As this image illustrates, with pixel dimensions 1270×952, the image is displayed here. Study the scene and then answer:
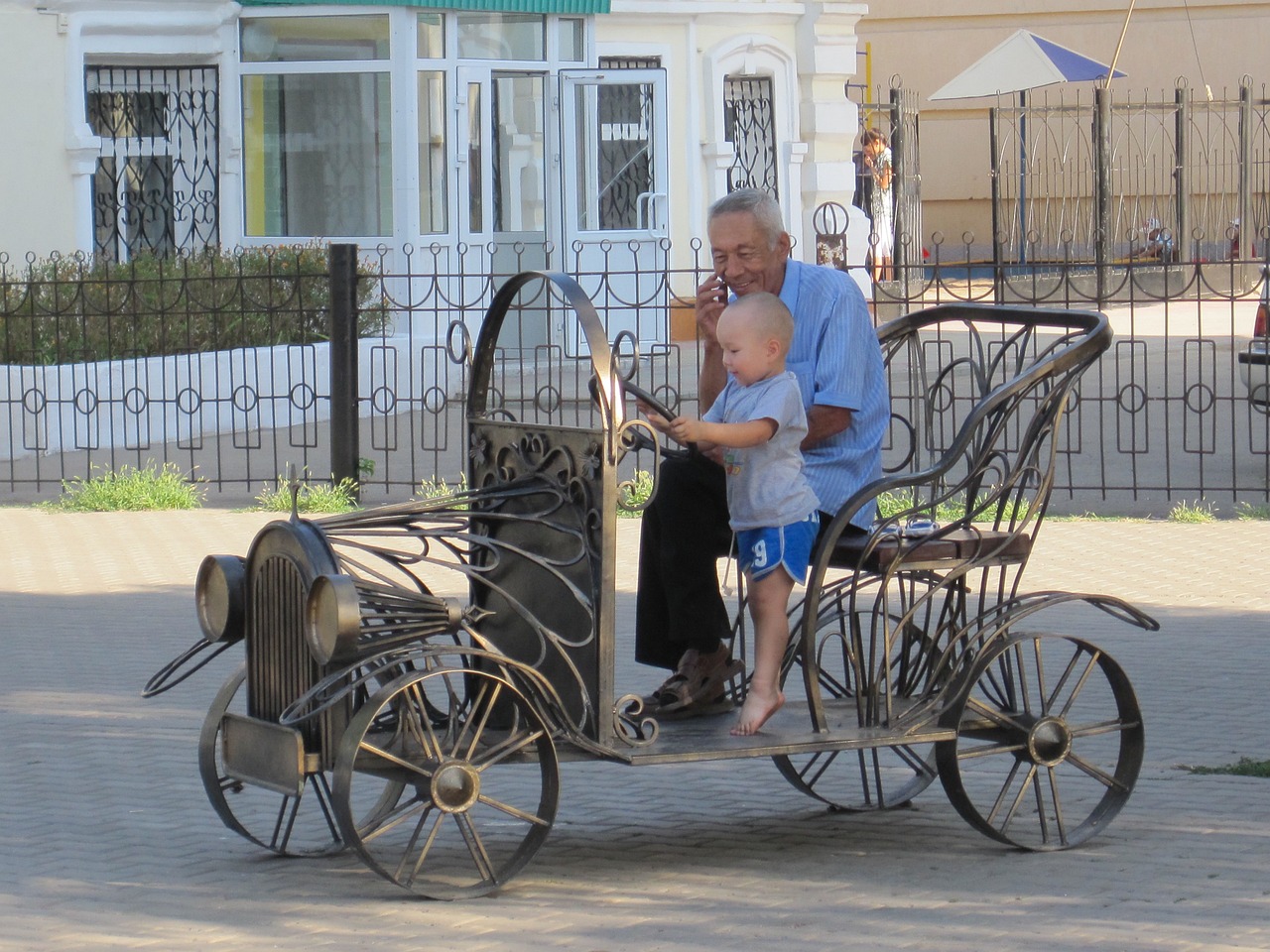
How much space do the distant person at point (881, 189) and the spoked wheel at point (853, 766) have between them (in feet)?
59.5

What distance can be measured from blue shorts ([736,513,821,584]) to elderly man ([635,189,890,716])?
12cm

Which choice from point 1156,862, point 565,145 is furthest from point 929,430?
point 565,145

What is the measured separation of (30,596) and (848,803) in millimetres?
4790

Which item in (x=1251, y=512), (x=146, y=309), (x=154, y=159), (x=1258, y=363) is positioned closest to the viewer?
(x=1251, y=512)

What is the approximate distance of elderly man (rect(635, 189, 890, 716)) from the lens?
4.90m

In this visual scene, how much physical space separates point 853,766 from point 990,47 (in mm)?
29917

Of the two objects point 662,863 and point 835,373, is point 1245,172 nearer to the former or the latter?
point 835,373

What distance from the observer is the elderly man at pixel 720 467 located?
4.90 meters

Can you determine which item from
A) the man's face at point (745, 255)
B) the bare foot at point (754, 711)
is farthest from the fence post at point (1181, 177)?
the bare foot at point (754, 711)

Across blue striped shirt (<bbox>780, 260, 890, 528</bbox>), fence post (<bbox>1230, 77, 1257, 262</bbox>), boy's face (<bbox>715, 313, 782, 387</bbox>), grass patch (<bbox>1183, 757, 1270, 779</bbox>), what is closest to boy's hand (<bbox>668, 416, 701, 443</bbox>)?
boy's face (<bbox>715, 313, 782, 387</bbox>)

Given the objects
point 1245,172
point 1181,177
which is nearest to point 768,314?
point 1181,177

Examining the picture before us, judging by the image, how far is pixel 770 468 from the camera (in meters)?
4.78

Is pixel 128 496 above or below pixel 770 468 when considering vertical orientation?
below

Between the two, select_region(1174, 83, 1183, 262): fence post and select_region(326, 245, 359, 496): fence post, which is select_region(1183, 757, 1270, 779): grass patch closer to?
select_region(326, 245, 359, 496): fence post
